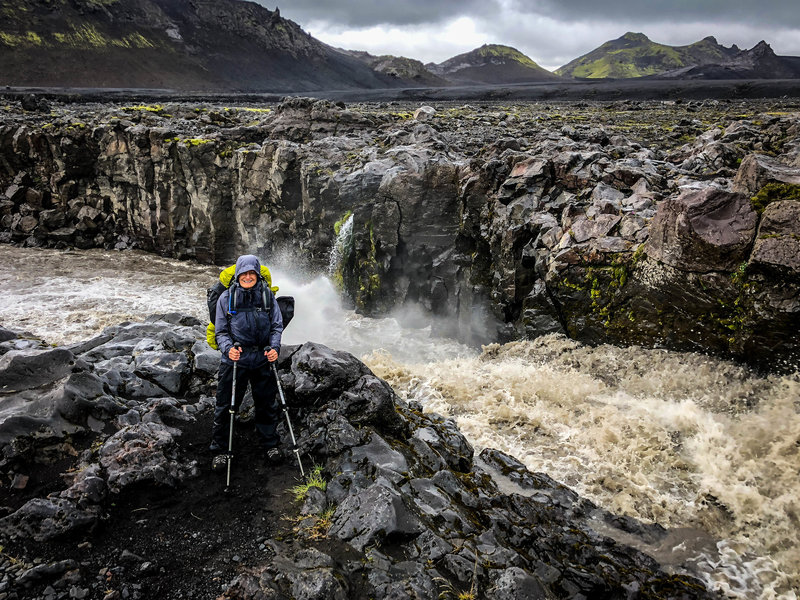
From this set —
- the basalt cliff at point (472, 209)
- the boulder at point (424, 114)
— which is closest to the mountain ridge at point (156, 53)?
the basalt cliff at point (472, 209)

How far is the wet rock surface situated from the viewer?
5914mm

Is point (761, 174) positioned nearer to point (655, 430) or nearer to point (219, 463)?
point (655, 430)

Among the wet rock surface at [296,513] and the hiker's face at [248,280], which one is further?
the hiker's face at [248,280]

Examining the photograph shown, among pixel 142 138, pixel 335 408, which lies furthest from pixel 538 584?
pixel 142 138

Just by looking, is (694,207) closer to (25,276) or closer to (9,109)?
(25,276)

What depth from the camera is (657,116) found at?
4328 centimetres

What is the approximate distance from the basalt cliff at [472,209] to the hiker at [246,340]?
12.3m

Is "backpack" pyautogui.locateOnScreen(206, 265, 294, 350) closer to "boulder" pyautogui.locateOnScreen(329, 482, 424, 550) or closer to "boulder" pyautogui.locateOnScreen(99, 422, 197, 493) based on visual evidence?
"boulder" pyautogui.locateOnScreen(99, 422, 197, 493)

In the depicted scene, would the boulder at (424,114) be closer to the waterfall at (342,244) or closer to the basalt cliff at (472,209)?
the basalt cliff at (472,209)

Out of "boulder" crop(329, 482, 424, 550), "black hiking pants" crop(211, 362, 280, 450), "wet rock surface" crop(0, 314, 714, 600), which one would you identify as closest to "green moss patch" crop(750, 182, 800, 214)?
"wet rock surface" crop(0, 314, 714, 600)

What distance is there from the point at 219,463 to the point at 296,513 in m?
1.84

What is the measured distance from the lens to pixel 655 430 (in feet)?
41.3

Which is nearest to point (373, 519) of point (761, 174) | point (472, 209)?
point (761, 174)

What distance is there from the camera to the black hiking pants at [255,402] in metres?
8.41
